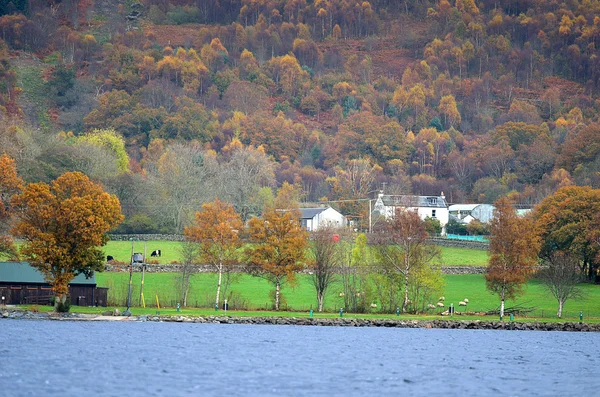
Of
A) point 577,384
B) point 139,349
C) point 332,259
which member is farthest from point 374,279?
point 577,384

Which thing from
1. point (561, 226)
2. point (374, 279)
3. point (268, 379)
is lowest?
point (268, 379)

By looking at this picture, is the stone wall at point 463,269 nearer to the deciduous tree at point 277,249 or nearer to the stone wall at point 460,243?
the stone wall at point 460,243

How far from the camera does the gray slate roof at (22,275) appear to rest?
3196 inches

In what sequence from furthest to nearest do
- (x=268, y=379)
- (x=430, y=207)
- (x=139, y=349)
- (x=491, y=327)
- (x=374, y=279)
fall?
(x=430, y=207), (x=374, y=279), (x=491, y=327), (x=139, y=349), (x=268, y=379)

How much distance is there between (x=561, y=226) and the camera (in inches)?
3917

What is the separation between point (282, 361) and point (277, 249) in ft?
111

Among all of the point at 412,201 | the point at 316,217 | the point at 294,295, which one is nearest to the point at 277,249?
the point at 294,295

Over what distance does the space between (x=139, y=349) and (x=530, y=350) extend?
23609mm

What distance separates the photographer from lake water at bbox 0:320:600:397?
1724 inches

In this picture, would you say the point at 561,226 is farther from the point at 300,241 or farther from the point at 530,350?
the point at 530,350

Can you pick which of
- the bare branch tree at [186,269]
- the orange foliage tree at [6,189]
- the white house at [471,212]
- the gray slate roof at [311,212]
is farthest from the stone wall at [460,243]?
the orange foliage tree at [6,189]

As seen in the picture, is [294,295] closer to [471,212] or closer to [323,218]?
[323,218]

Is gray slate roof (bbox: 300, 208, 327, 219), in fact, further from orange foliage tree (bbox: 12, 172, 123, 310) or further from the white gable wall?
orange foliage tree (bbox: 12, 172, 123, 310)

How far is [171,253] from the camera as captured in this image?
10862 centimetres
